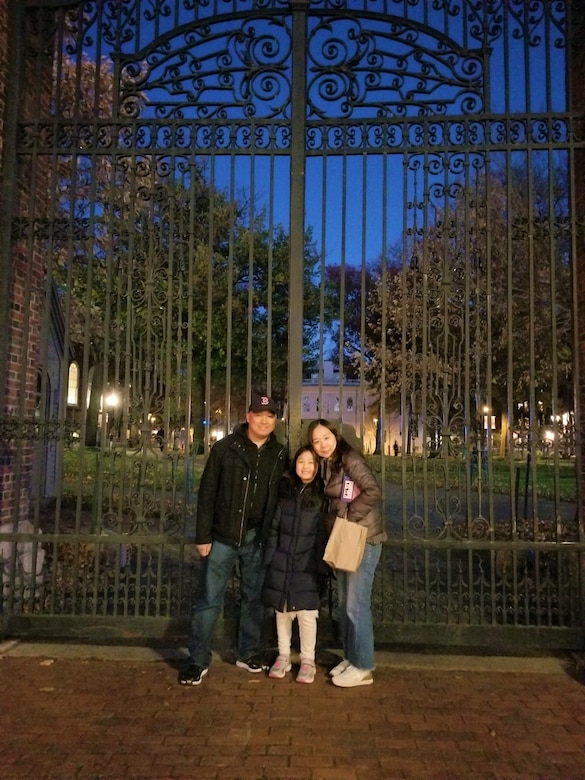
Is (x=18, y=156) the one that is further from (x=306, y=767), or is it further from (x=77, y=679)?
(x=306, y=767)

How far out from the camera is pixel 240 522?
14.8ft

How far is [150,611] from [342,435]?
2.39 meters

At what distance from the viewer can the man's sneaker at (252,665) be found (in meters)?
4.59

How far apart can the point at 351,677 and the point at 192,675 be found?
1.12 metres

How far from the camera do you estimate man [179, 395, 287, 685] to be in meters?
4.50

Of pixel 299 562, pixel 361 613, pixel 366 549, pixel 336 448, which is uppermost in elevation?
pixel 336 448

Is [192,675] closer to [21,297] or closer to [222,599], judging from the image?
[222,599]

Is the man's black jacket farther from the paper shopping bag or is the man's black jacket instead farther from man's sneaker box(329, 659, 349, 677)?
man's sneaker box(329, 659, 349, 677)

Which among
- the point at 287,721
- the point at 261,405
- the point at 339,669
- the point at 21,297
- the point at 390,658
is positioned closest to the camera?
the point at 287,721

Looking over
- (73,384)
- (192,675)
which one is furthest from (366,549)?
(73,384)

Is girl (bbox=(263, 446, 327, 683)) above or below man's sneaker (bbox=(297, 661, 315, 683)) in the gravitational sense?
above

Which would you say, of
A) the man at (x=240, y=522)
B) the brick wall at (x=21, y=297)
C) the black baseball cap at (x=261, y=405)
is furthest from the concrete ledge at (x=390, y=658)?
the black baseball cap at (x=261, y=405)

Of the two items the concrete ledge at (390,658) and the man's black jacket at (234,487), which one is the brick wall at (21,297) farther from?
the man's black jacket at (234,487)

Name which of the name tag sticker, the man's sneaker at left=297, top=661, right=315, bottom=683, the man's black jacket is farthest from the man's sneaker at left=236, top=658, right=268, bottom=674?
the name tag sticker
